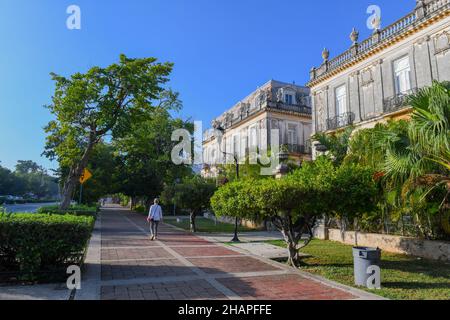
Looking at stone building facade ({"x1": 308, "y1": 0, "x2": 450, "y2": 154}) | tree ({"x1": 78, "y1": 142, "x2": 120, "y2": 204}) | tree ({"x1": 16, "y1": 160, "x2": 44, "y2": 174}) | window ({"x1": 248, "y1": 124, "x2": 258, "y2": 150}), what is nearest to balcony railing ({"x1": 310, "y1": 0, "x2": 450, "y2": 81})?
stone building facade ({"x1": 308, "y1": 0, "x2": 450, "y2": 154})

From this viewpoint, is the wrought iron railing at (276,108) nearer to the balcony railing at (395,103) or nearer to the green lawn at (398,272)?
the balcony railing at (395,103)

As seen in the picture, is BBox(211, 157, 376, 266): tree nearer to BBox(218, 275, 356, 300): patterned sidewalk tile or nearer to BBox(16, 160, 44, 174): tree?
BBox(218, 275, 356, 300): patterned sidewalk tile

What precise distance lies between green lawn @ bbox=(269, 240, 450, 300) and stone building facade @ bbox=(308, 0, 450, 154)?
30.1ft

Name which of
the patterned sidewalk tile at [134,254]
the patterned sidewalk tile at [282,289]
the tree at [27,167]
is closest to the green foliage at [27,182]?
the tree at [27,167]

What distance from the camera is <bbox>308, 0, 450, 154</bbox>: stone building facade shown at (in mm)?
15367

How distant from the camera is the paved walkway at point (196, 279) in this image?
5.79 m

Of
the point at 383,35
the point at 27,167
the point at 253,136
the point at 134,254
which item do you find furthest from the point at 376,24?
the point at 27,167

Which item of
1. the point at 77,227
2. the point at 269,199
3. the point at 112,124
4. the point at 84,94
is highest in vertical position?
the point at 84,94

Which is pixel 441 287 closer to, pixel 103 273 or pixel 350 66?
pixel 103 273

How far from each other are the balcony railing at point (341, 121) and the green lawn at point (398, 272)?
10.9m

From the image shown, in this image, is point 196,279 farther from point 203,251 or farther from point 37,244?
point 203,251

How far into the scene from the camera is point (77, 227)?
6.52 metres
